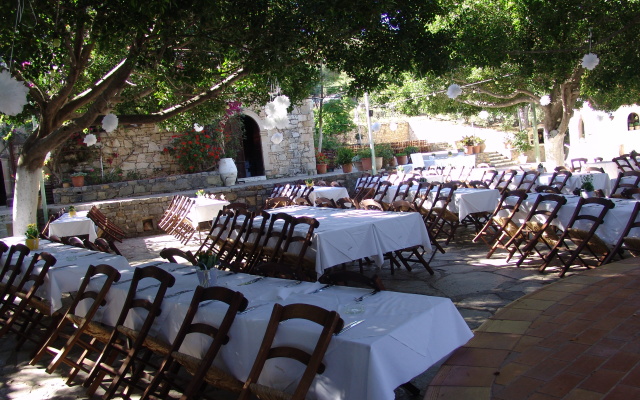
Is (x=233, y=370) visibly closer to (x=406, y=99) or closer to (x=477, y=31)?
(x=477, y=31)

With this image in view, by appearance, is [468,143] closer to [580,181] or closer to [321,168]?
[321,168]

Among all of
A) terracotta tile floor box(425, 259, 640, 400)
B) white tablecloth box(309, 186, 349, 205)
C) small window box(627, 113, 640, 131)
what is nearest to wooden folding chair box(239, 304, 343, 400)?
terracotta tile floor box(425, 259, 640, 400)

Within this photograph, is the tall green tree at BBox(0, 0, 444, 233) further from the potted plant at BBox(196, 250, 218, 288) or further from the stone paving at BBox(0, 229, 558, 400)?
the stone paving at BBox(0, 229, 558, 400)

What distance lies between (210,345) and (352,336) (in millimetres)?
821

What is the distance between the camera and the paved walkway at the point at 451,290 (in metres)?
3.22

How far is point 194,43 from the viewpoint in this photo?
581 centimetres

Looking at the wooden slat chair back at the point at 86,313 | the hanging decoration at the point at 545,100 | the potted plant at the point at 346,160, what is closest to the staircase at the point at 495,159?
the potted plant at the point at 346,160

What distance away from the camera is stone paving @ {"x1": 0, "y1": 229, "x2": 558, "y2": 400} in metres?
3.26

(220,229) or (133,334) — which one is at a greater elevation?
(220,229)

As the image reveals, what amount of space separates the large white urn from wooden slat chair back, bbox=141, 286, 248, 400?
37.0 ft

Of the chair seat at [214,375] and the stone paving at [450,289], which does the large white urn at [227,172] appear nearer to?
the stone paving at [450,289]

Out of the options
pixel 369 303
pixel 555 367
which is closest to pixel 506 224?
pixel 555 367

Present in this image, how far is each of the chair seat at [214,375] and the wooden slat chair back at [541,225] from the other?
3.74m

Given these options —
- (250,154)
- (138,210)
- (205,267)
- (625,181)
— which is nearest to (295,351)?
(205,267)
